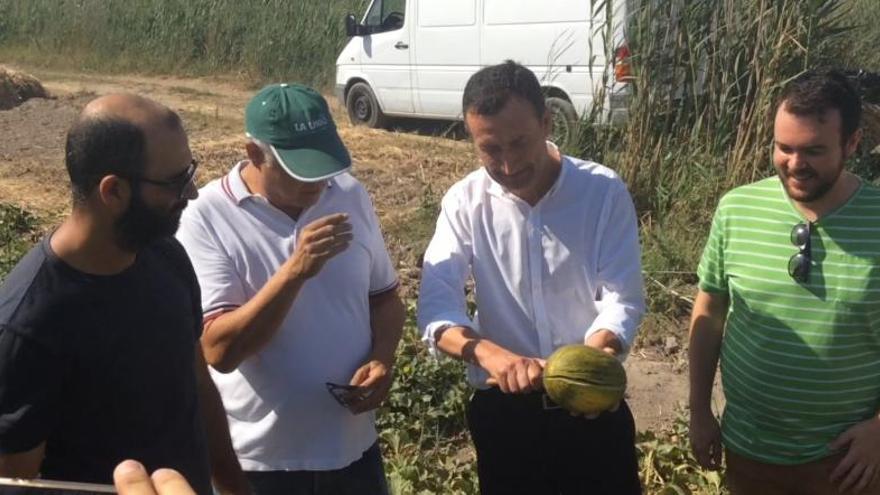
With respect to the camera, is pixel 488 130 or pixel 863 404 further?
pixel 863 404

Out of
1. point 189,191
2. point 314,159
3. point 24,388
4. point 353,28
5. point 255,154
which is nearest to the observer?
point 24,388

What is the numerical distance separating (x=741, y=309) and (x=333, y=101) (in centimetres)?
1510

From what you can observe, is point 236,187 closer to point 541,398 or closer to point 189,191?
point 189,191

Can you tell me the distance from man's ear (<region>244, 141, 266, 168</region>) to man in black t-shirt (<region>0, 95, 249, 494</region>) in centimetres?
45

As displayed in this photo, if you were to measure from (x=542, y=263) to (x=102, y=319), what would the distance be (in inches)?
→ 51.3

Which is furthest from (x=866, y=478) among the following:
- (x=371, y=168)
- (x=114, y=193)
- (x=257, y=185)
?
(x=371, y=168)

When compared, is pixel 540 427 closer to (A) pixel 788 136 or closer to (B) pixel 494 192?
(B) pixel 494 192

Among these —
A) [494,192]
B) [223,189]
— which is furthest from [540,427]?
[223,189]

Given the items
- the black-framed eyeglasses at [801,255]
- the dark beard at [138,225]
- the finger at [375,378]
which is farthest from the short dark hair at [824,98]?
the dark beard at [138,225]

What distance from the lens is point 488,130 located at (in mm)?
2994

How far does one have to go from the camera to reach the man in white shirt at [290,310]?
9.63 feet

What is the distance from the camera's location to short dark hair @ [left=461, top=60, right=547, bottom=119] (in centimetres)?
298

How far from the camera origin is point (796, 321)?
3164 millimetres

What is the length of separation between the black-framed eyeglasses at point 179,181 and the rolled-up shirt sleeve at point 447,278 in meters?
0.93
